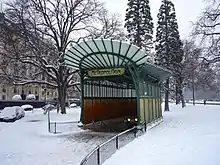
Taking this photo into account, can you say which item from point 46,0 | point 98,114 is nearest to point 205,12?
point 98,114

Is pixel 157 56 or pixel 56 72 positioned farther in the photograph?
pixel 157 56

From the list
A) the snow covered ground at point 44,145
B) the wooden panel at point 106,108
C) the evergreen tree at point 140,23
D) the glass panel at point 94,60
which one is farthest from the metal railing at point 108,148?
the evergreen tree at point 140,23

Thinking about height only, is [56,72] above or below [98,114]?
above

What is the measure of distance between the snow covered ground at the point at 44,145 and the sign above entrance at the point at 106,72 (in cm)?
388

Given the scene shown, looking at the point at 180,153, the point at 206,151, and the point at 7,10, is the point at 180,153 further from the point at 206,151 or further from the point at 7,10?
the point at 7,10

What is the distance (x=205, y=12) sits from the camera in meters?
24.9

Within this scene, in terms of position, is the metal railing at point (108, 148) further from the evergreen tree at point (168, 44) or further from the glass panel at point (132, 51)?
the evergreen tree at point (168, 44)

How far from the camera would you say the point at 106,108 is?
26859 millimetres

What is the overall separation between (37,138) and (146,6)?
29.7 metres

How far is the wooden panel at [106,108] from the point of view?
23.6m

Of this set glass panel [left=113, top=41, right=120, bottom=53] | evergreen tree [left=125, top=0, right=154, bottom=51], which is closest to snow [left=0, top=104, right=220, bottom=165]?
glass panel [left=113, top=41, right=120, bottom=53]

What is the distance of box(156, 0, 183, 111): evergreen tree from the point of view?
42125 mm

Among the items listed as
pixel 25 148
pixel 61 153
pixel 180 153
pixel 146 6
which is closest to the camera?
pixel 180 153

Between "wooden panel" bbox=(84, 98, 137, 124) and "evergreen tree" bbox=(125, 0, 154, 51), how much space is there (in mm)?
13009
